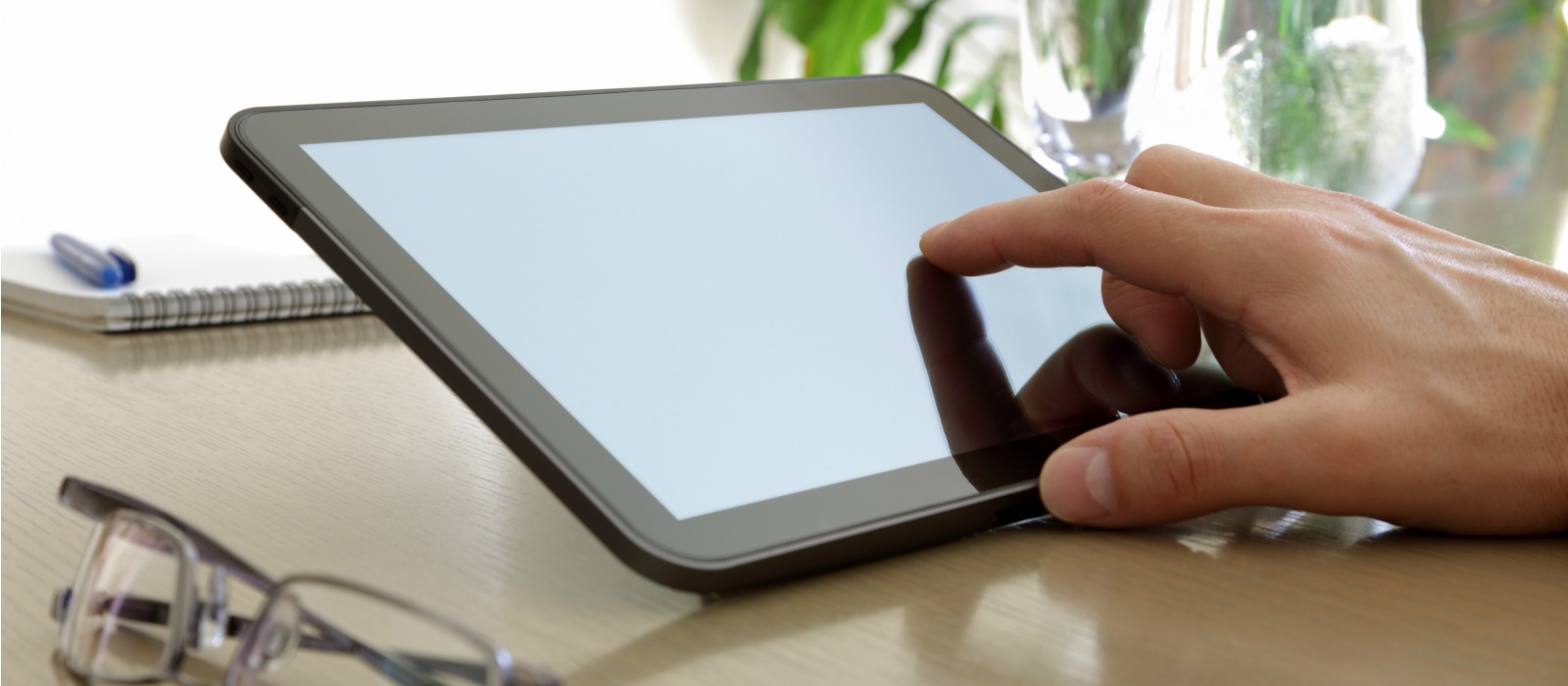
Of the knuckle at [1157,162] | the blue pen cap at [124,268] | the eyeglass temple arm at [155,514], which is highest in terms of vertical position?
the blue pen cap at [124,268]

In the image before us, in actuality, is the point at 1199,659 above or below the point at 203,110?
below

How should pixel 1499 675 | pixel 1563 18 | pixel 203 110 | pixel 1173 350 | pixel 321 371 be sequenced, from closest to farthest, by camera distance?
1. pixel 1499 675
2. pixel 1173 350
3. pixel 321 371
4. pixel 203 110
5. pixel 1563 18

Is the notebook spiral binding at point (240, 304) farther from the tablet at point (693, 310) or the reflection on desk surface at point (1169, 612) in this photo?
the reflection on desk surface at point (1169, 612)

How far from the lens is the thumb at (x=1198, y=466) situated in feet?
1.35

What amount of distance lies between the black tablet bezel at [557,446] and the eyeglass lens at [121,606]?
10 cm

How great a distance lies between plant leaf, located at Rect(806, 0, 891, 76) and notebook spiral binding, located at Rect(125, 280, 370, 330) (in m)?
1.63

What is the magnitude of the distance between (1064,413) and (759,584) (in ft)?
0.56

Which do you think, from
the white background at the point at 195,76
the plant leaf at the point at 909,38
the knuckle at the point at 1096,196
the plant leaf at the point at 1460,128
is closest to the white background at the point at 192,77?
the white background at the point at 195,76

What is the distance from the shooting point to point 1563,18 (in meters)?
2.61

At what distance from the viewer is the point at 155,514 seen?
0.30 metres

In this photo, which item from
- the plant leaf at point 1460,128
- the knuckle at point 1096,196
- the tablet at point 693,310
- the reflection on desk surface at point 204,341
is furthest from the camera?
the plant leaf at point 1460,128

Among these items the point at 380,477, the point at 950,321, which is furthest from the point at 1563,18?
the point at 380,477

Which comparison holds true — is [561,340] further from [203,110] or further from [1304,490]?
[203,110]

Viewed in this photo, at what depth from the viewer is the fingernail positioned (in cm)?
42
